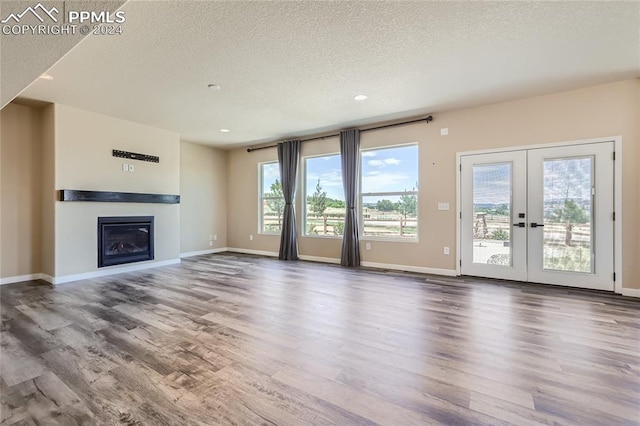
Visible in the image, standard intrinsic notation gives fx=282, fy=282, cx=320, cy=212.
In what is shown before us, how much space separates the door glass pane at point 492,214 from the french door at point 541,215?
0.04 feet

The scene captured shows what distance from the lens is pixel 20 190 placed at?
4.38 meters

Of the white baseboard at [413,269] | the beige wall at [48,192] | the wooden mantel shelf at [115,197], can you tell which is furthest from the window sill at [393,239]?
the beige wall at [48,192]

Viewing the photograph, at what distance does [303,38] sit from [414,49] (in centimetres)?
111

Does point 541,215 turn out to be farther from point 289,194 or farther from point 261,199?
point 261,199

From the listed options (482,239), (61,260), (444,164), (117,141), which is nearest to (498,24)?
(444,164)

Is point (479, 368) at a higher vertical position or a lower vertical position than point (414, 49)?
lower

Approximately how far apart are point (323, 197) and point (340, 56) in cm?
349

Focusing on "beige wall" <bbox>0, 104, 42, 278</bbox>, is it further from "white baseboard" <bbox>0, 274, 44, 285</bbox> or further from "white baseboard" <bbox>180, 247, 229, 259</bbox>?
"white baseboard" <bbox>180, 247, 229, 259</bbox>

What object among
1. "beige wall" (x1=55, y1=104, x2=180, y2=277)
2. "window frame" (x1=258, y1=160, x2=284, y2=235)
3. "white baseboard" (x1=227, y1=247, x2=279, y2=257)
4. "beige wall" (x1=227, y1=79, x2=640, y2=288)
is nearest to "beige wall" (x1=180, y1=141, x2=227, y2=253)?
"white baseboard" (x1=227, y1=247, x2=279, y2=257)

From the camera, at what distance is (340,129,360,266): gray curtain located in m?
5.48

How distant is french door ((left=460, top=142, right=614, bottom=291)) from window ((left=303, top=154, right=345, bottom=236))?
2.38 m

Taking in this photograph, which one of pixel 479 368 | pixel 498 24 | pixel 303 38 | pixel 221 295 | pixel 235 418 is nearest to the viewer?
pixel 235 418

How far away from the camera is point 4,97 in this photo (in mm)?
2770

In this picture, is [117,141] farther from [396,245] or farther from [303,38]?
[396,245]
